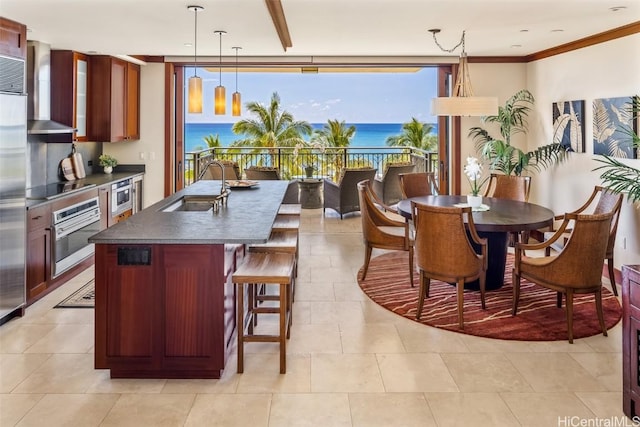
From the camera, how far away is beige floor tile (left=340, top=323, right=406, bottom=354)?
3.43 m

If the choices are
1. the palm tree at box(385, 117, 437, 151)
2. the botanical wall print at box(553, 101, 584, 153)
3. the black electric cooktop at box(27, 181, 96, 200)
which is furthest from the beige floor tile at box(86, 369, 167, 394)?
the palm tree at box(385, 117, 437, 151)

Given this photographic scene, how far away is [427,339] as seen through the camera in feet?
11.8

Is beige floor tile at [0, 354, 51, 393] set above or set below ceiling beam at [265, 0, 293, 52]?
below

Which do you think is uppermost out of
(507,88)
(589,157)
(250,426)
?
(507,88)

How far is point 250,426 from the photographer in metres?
2.48

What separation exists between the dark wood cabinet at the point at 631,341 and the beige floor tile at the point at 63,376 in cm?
290

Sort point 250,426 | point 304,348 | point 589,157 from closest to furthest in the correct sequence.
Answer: point 250,426, point 304,348, point 589,157

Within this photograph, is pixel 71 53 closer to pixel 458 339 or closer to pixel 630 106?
pixel 458 339

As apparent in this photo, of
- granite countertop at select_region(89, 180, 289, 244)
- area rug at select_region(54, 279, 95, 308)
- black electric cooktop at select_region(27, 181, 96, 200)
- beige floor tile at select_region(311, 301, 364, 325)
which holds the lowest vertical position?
beige floor tile at select_region(311, 301, 364, 325)

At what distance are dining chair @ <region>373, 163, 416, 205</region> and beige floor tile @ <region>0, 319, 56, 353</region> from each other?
613 centimetres

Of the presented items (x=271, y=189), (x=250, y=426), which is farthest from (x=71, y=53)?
(x=250, y=426)

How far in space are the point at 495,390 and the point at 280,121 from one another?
11.5 m

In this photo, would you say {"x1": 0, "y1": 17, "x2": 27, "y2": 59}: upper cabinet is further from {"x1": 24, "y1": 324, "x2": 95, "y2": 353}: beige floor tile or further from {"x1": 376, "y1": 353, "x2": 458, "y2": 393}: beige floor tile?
{"x1": 376, "y1": 353, "x2": 458, "y2": 393}: beige floor tile

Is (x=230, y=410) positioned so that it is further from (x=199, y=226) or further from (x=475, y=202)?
(x=475, y=202)
